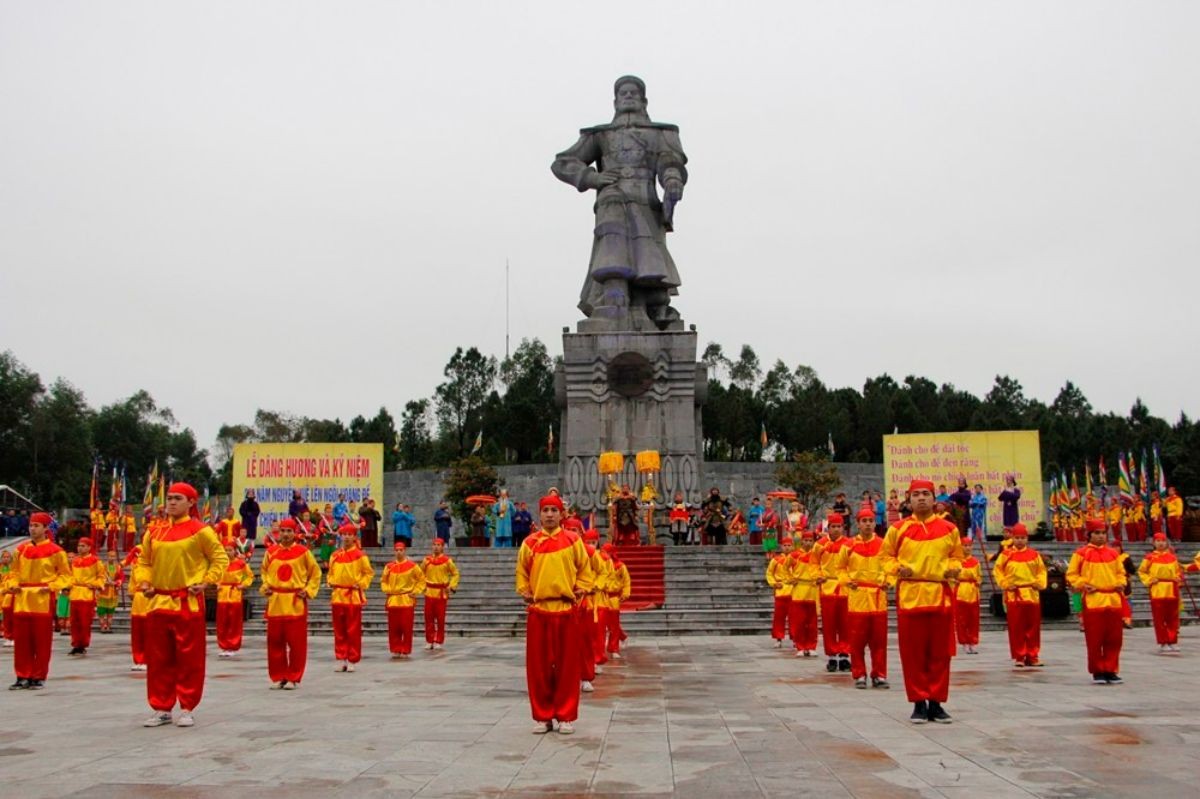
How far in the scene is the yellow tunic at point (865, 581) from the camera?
11.8 meters

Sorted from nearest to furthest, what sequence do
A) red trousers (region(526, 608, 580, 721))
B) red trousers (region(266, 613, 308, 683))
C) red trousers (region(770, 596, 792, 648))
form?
red trousers (region(526, 608, 580, 721)) < red trousers (region(266, 613, 308, 683)) < red trousers (region(770, 596, 792, 648))

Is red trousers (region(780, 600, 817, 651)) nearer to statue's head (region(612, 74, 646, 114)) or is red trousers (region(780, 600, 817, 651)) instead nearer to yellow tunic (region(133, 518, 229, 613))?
yellow tunic (region(133, 518, 229, 613))

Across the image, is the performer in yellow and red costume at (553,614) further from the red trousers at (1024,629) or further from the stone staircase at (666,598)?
the stone staircase at (666,598)

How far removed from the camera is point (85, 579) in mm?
17016

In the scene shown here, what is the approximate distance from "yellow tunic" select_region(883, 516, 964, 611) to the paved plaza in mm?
980

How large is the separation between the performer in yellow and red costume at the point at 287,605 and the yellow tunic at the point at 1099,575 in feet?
28.3

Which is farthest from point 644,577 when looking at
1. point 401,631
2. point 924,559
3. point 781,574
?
point 924,559

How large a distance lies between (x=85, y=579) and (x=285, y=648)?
6.52 m

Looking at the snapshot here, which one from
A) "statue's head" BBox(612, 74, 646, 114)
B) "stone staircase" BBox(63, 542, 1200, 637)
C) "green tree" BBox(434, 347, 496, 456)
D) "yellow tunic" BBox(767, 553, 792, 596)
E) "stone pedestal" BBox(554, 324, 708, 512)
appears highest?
"statue's head" BBox(612, 74, 646, 114)

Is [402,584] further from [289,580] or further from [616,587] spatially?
[289,580]

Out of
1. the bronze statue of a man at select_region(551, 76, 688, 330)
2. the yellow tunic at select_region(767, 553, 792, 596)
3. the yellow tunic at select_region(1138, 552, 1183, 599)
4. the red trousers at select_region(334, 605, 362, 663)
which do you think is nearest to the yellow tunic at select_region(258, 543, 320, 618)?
the red trousers at select_region(334, 605, 362, 663)

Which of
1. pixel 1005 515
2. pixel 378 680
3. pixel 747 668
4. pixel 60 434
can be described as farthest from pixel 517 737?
pixel 60 434

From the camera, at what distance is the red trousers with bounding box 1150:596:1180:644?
15.7m

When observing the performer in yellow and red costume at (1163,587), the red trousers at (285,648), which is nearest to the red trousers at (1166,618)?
the performer in yellow and red costume at (1163,587)
